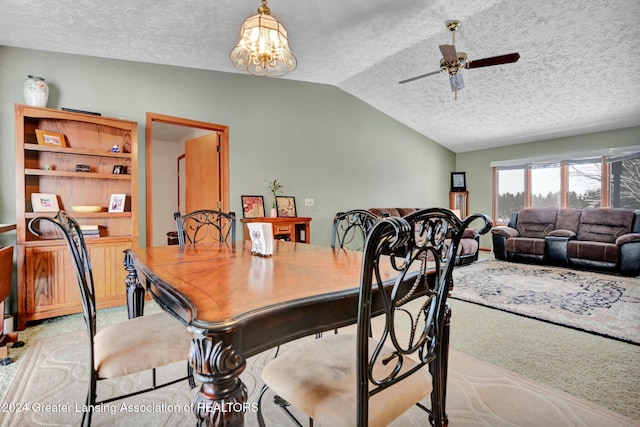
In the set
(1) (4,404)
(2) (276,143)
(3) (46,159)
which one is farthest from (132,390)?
(2) (276,143)

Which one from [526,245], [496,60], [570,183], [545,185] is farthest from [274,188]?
[570,183]

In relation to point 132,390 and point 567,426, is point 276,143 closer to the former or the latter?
point 132,390

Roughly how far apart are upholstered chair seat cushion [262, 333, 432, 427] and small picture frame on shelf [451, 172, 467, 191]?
286 inches

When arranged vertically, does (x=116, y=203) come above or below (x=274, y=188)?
below

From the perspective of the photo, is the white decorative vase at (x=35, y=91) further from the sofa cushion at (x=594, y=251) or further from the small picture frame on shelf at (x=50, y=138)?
the sofa cushion at (x=594, y=251)

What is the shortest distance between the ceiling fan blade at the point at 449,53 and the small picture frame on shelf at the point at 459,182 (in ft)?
16.6

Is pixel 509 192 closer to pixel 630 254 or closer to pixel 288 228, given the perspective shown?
pixel 630 254

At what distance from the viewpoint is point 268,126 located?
173 inches

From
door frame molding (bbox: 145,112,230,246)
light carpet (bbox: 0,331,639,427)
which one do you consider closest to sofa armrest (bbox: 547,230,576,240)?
light carpet (bbox: 0,331,639,427)

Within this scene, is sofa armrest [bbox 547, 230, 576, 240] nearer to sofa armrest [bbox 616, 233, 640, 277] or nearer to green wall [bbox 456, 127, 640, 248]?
sofa armrest [bbox 616, 233, 640, 277]

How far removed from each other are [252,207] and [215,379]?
3591mm

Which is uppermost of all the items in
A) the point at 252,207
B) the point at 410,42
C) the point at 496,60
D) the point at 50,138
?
the point at 410,42

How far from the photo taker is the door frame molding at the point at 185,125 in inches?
135

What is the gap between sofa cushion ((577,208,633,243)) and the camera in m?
4.80
